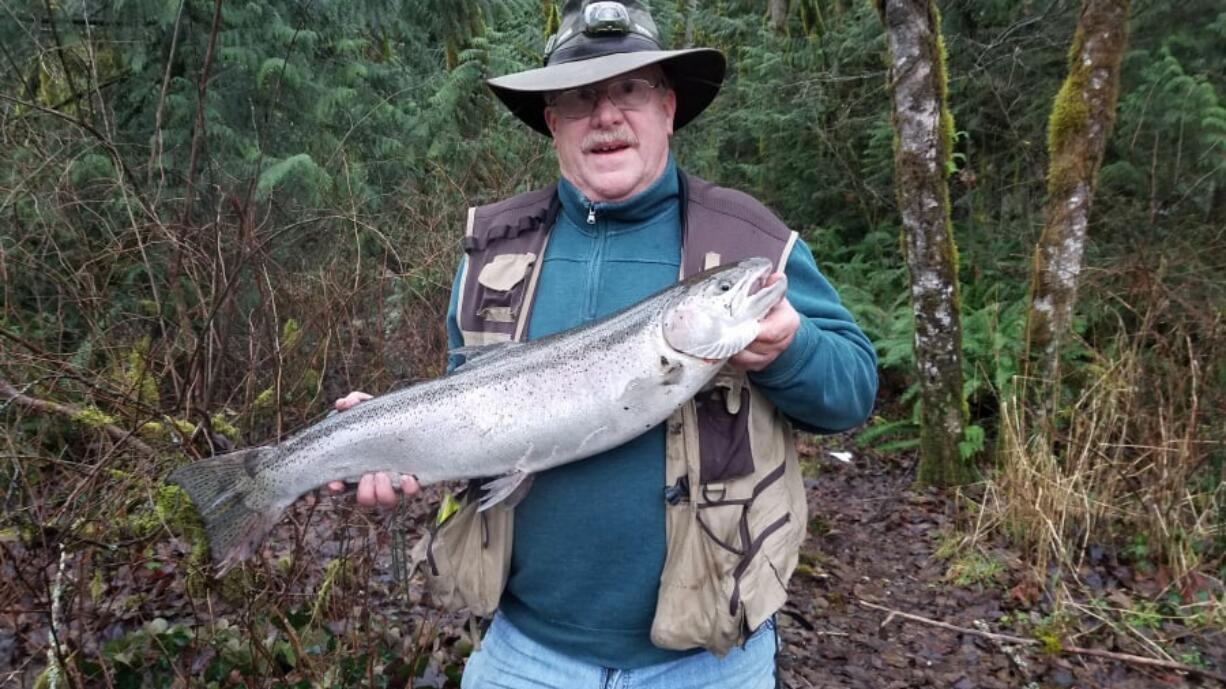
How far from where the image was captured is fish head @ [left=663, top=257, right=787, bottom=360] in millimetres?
2104

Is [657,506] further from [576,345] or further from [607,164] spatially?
[607,164]

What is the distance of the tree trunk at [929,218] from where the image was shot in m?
6.43

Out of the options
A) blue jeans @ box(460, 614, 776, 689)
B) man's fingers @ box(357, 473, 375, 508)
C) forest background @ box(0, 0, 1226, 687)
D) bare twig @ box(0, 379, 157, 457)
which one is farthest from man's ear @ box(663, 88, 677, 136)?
bare twig @ box(0, 379, 157, 457)

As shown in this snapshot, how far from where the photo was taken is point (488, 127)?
9.82 meters

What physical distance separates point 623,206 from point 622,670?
1423 millimetres

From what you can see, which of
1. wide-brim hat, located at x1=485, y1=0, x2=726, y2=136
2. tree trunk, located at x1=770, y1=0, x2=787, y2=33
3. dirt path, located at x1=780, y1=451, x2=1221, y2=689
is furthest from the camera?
tree trunk, located at x1=770, y1=0, x2=787, y2=33

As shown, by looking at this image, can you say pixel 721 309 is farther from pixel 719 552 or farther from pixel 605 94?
pixel 605 94

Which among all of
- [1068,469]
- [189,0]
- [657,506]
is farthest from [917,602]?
[189,0]

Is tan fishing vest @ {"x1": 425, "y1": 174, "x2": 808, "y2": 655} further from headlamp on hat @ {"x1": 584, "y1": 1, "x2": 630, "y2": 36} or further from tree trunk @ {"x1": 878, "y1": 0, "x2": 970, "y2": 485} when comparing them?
tree trunk @ {"x1": 878, "y1": 0, "x2": 970, "y2": 485}

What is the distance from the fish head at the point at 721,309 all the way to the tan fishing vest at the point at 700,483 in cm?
15

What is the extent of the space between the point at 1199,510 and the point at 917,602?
2132 millimetres

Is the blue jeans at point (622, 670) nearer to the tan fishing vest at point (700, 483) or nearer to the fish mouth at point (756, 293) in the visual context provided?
the tan fishing vest at point (700, 483)

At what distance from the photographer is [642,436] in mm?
2340

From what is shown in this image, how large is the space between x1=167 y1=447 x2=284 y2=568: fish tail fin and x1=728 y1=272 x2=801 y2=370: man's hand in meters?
1.59
